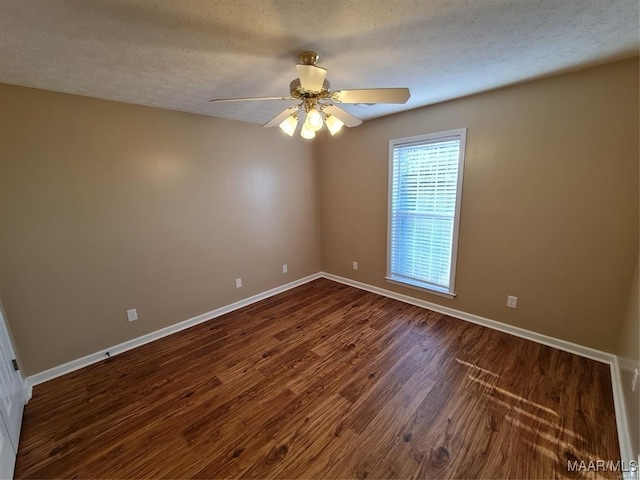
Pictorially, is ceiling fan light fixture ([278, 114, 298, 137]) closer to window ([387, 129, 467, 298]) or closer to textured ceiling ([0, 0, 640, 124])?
textured ceiling ([0, 0, 640, 124])

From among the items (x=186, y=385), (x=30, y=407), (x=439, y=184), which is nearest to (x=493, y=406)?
(x=439, y=184)

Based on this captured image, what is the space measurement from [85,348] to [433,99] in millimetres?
4023

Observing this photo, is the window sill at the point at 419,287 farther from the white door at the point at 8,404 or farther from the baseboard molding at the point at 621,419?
the white door at the point at 8,404

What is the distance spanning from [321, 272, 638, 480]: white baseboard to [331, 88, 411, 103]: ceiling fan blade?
227 cm

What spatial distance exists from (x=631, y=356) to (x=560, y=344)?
698mm

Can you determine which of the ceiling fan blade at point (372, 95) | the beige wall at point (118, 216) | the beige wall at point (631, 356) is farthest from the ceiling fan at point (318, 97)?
the beige wall at point (631, 356)

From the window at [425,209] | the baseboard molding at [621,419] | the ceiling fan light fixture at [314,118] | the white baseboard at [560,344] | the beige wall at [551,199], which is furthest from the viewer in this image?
the window at [425,209]

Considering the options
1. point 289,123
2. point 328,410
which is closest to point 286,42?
point 289,123

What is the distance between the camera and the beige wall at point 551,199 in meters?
1.96

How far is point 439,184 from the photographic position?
2.89m

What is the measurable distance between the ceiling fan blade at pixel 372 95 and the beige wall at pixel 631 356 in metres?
2.01

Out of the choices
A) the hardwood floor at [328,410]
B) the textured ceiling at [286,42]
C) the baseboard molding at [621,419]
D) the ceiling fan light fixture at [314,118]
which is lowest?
the hardwood floor at [328,410]

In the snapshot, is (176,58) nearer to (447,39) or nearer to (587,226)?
(447,39)

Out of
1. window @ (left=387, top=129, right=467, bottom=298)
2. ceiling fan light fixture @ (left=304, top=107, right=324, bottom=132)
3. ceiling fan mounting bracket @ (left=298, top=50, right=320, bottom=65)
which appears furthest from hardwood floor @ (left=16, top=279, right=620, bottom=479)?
ceiling fan mounting bracket @ (left=298, top=50, right=320, bottom=65)
